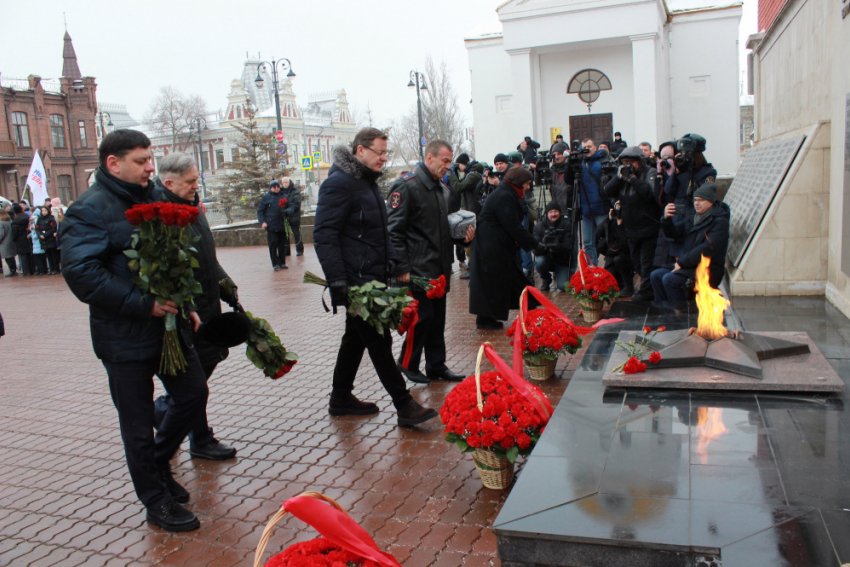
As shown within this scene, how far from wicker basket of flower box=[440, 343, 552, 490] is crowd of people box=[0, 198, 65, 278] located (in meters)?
18.2

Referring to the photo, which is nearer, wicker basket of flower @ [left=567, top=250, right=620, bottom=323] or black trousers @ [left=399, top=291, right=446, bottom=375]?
black trousers @ [left=399, top=291, right=446, bottom=375]

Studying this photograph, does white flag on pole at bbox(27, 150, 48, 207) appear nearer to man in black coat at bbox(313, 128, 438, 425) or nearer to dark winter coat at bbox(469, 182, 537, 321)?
dark winter coat at bbox(469, 182, 537, 321)

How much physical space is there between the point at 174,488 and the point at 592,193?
780 centimetres

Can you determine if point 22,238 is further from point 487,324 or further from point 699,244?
point 699,244

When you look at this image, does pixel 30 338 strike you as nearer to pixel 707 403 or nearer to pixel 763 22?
pixel 707 403

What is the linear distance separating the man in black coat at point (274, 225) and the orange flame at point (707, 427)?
42.8 feet

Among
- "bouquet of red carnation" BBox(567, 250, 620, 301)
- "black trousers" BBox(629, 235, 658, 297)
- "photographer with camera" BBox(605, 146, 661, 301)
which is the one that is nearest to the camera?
"bouquet of red carnation" BBox(567, 250, 620, 301)

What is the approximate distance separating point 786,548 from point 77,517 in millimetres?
3714

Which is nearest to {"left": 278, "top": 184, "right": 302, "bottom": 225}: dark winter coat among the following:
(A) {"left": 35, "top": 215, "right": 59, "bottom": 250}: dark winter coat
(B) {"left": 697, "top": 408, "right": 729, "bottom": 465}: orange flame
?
(A) {"left": 35, "top": 215, "right": 59, "bottom": 250}: dark winter coat

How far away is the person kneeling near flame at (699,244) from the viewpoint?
23.4 ft

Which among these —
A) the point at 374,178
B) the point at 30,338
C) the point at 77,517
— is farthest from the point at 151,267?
the point at 30,338

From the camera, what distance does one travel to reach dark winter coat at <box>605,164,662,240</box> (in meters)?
8.58

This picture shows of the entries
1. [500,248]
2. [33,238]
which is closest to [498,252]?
[500,248]

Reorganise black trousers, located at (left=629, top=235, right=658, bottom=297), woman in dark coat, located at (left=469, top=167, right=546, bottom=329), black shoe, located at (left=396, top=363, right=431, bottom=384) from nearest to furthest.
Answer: black shoe, located at (left=396, top=363, right=431, bottom=384) < woman in dark coat, located at (left=469, top=167, right=546, bottom=329) < black trousers, located at (left=629, top=235, right=658, bottom=297)
